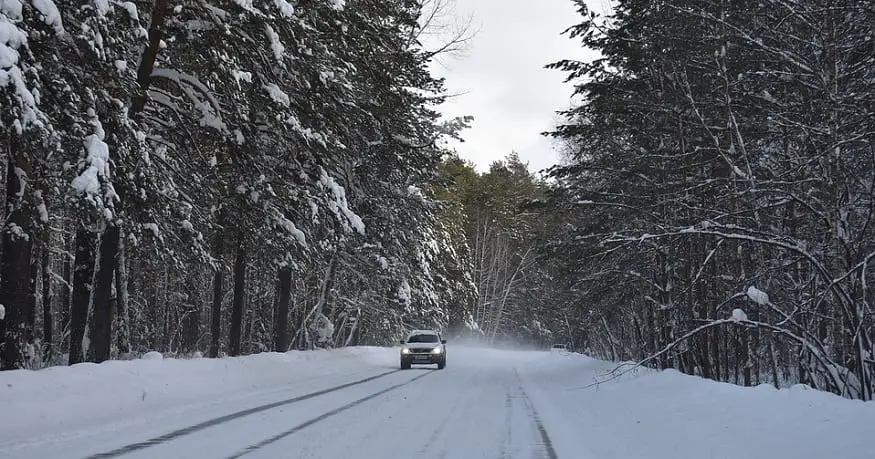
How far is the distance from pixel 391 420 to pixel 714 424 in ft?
15.3

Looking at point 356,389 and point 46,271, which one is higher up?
point 46,271

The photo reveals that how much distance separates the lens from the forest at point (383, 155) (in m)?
9.79

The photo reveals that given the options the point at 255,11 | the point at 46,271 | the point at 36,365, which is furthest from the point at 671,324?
the point at 46,271

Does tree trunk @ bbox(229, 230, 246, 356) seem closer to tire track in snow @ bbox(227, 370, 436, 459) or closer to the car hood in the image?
the car hood

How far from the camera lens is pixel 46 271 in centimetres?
2330

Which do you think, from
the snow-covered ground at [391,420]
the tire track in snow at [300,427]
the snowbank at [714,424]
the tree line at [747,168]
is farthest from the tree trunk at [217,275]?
the snowbank at [714,424]

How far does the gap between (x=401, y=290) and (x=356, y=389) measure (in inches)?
613

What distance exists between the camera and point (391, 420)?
34.1 ft

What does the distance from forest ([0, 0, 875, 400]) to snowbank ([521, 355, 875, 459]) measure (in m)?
1.08

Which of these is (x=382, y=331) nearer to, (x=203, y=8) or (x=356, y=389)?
(x=356, y=389)

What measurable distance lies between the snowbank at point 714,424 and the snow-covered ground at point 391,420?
23 millimetres

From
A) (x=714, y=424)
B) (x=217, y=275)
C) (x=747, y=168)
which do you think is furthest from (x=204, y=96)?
(x=714, y=424)

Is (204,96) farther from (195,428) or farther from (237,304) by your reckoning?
(237,304)

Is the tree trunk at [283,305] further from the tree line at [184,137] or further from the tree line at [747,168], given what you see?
the tree line at [747,168]
